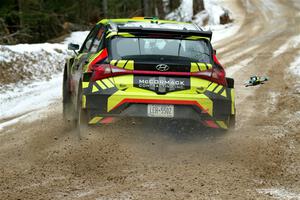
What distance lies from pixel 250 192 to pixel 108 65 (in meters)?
2.46

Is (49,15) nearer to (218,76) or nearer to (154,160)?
(218,76)

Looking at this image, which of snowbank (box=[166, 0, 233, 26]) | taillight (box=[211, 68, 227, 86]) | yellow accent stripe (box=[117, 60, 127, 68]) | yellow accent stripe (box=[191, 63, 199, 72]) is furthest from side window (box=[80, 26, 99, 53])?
snowbank (box=[166, 0, 233, 26])

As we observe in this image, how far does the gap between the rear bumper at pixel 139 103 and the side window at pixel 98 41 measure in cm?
82

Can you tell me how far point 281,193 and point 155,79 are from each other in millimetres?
2182

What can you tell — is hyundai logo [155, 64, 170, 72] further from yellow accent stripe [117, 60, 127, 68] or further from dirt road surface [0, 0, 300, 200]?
dirt road surface [0, 0, 300, 200]

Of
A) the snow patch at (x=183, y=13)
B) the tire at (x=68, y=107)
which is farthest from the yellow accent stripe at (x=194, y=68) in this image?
the snow patch at (x=183, y=13)

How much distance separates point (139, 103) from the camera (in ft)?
21.9

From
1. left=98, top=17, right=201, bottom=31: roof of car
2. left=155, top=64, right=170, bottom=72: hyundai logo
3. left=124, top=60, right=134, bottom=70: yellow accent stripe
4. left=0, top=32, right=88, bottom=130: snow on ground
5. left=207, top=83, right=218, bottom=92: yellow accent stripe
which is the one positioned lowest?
left=0, top=32, right=88, bottom=130: snow on ground

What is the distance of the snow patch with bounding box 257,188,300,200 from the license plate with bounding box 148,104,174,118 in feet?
5.64

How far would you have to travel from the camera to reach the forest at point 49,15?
20.5m

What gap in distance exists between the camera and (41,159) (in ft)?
22.4

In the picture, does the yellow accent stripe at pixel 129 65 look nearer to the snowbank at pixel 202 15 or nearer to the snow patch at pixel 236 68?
the snow patch at pixel 236 68

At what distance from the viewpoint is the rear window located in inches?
272

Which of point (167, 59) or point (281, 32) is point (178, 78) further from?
point (281, 32)
